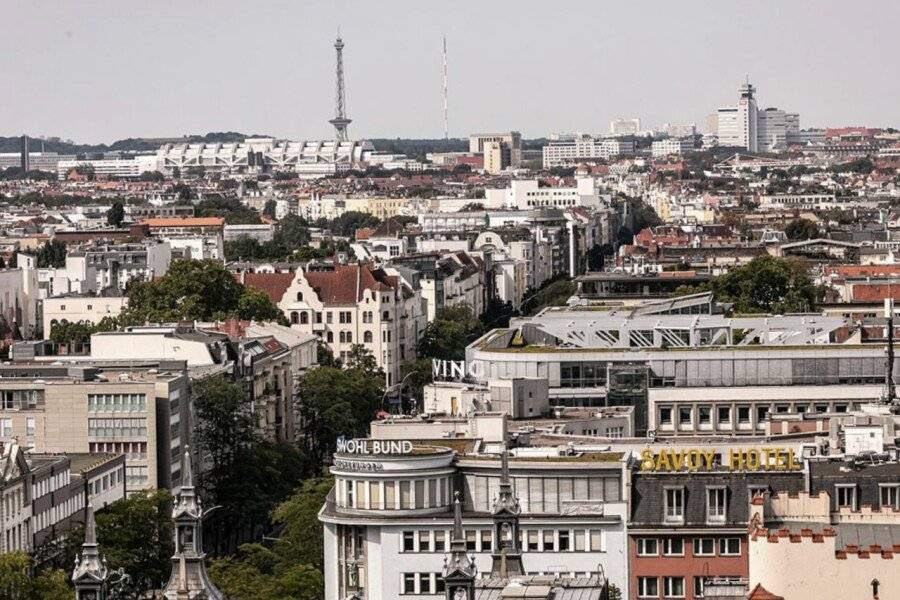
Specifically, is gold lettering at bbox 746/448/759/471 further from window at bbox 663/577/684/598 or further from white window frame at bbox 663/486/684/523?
window at bbox 663/577/684/598

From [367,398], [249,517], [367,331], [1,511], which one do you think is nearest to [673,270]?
[367,331]

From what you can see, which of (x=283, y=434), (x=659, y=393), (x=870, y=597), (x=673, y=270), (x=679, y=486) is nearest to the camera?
(x=870, y=597)

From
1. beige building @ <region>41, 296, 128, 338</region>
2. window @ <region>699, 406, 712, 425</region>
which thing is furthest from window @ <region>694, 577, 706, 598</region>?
beige building @ <region>41, 296, 128, 338</region>

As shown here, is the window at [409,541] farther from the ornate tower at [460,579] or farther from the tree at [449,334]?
the tree at [449,334]

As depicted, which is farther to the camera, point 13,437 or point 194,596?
point 13,437

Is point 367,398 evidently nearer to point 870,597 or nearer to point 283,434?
point 283,434

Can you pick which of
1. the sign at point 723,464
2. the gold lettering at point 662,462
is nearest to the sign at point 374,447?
the sign at point 723,464
